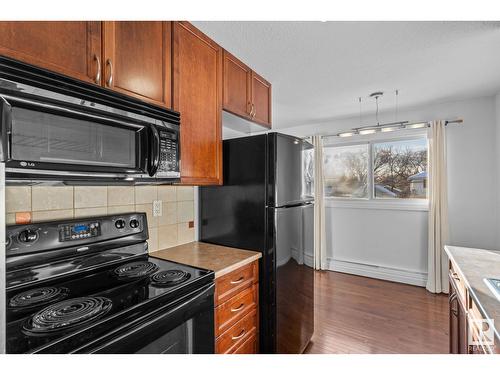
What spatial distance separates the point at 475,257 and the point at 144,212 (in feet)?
7.08

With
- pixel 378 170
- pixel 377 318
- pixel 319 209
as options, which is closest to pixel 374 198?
pixel 378 170

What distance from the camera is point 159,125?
1266 mm

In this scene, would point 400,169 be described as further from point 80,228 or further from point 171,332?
point 80,228

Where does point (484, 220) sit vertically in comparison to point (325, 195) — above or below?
below

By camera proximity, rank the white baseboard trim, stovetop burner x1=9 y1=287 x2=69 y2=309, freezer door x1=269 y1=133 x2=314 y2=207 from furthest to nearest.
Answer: the white baseboard trim → freezer door x1=269 y1=133 x2=314 y2=207 → stovetop burner x1=9 y1=287 x2=69 y2=309

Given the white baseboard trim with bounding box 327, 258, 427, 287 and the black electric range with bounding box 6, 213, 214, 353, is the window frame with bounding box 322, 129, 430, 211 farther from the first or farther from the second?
the black electric range with bounding box 6, 213, 214, 353

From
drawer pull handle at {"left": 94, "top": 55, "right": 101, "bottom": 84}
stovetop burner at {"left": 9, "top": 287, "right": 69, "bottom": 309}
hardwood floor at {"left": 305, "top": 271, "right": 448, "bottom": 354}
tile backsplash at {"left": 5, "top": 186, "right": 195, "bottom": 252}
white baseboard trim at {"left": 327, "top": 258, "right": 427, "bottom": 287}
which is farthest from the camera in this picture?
white baseboard trim at {"left": 327, "top": 258, "right": 427, "bottom": 287}

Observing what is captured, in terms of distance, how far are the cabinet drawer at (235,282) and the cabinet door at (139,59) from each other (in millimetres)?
1032

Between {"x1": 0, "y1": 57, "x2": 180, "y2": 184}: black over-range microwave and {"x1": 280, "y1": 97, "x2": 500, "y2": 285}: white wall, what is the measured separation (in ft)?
10.9

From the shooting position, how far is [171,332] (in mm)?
1048

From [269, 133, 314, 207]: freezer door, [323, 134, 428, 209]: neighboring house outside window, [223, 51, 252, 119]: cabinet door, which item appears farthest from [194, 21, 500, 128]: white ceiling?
[323, 134, 428, 209]: neighboring house outside window

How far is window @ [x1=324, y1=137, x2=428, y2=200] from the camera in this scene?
351cm
